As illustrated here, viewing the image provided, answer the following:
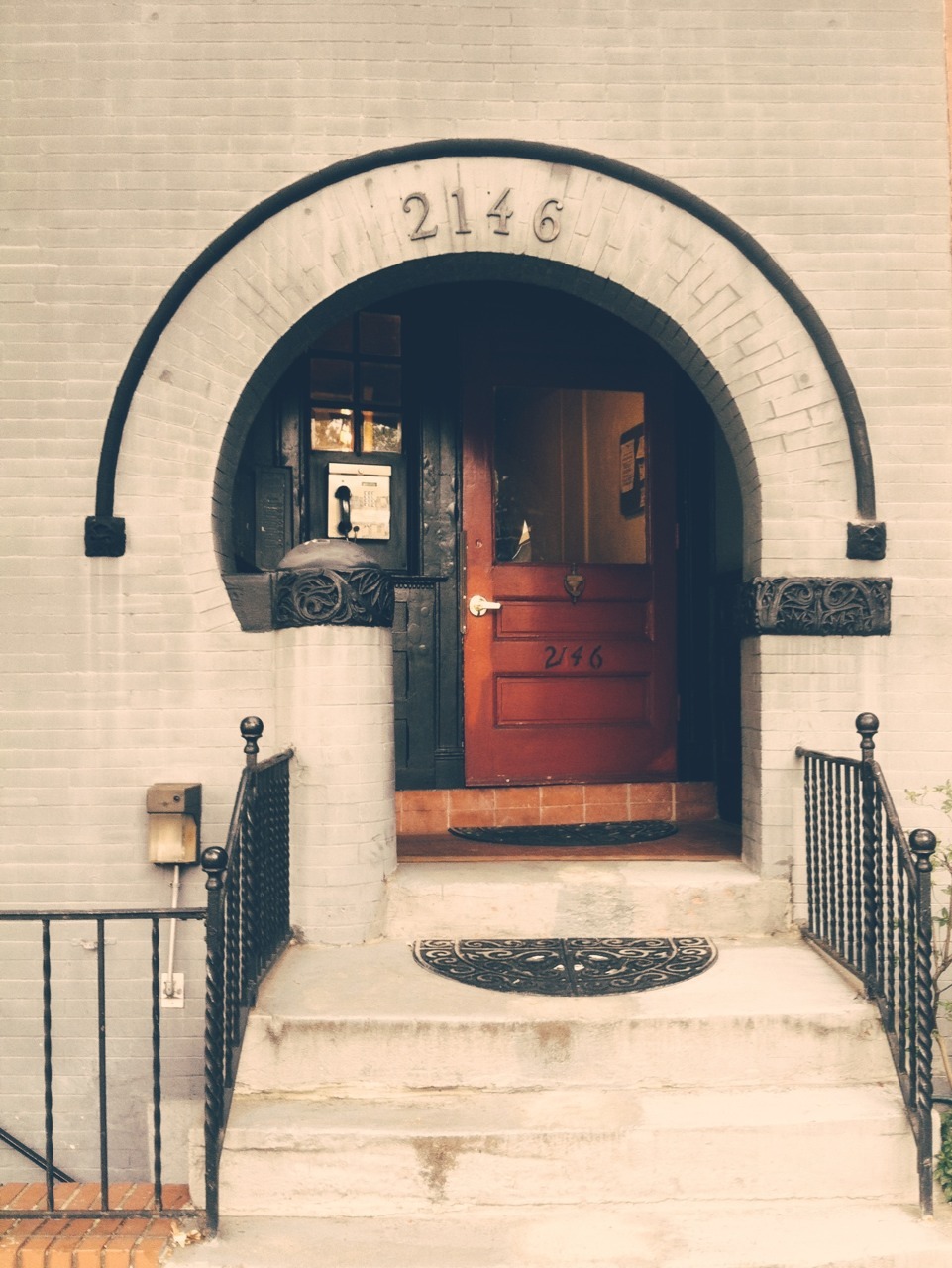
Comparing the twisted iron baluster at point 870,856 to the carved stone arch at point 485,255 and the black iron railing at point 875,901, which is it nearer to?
the black iron railing at point 875,901

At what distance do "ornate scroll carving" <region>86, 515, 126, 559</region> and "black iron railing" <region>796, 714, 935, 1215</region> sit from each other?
3132 mm

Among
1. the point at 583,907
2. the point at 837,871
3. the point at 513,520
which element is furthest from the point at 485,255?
the point at 837,871

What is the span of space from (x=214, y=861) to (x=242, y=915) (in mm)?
553

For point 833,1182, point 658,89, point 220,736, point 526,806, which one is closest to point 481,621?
point 526,806

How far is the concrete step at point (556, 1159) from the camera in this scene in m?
3.45

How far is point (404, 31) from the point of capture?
189 inches

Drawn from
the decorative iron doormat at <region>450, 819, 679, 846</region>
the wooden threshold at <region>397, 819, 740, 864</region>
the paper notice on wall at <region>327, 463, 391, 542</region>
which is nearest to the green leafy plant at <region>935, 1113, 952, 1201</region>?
the wooden threshold at <region>397, 819, 740, 864</region>

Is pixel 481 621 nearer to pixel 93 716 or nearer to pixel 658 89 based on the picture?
pixel 93 716

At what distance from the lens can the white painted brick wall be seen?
185 inches

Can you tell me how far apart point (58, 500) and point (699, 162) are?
3.25 m

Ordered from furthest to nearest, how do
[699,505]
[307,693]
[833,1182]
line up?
[699,505], [307,693], [833,1182]

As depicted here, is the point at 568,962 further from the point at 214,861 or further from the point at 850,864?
the point at 214,861

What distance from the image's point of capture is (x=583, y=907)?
4727mm

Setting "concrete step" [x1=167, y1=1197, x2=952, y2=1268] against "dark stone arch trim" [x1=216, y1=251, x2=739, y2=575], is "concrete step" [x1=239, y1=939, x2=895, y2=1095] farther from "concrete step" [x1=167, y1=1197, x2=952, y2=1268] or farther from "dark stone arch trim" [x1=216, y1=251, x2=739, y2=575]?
"dark stone arch trim" [x1=216, y1=251, x2=739, y2=575]
